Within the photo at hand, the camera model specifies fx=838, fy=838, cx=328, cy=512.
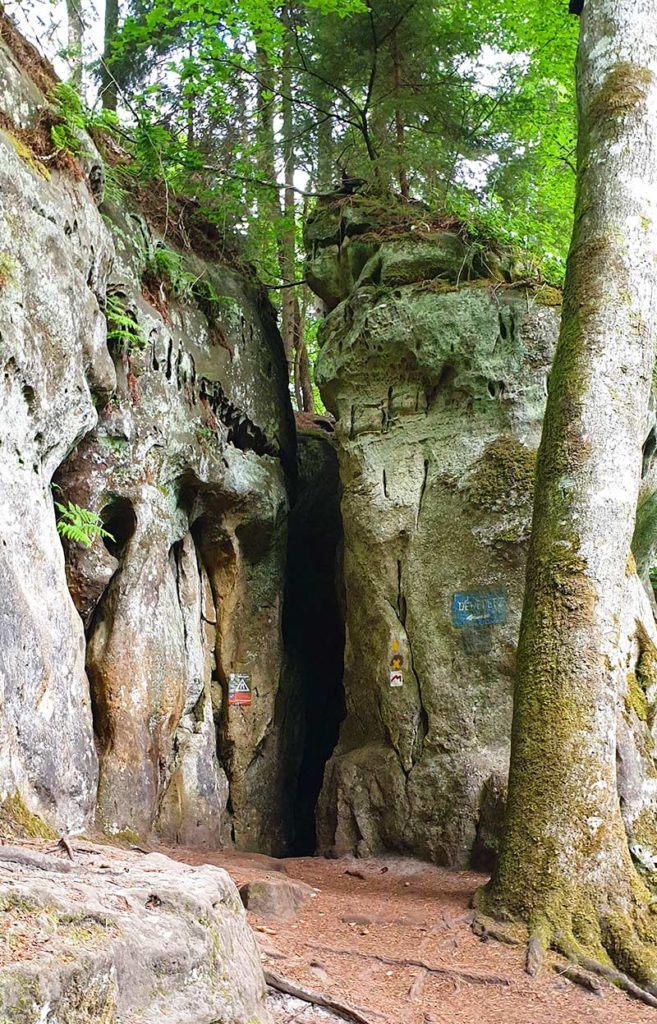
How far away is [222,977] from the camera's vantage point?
10.4ft

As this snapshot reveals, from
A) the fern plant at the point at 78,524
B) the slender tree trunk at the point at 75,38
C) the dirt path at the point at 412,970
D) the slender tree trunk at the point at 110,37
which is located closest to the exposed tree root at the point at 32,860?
the dirt path at the point at 412,970

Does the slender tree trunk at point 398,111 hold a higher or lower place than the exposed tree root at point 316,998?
higher

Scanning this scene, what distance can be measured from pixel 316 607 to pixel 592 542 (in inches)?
269

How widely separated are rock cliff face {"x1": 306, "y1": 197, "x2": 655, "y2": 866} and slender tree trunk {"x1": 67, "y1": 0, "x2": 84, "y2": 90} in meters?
3.78

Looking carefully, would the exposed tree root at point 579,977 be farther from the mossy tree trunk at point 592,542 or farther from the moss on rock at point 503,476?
the moss on rock at point 503,476

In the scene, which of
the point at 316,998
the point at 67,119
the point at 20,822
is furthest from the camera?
the point at 67,119

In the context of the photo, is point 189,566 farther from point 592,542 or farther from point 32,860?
point 32,860

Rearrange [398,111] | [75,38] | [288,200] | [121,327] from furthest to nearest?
[288,200], [75,38], [398,111], [121,327]

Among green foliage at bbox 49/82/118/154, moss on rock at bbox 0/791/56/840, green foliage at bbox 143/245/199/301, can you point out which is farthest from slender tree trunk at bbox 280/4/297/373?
moss on rock at bbox 0/791/56/840

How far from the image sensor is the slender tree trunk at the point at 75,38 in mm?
9477

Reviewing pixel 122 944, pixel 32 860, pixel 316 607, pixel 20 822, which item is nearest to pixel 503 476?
pixel 316 607

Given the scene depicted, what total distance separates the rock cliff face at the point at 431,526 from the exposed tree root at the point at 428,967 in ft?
10.6

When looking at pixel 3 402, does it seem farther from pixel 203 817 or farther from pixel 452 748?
pixel 452 748

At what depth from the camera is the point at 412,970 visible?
4.94m
